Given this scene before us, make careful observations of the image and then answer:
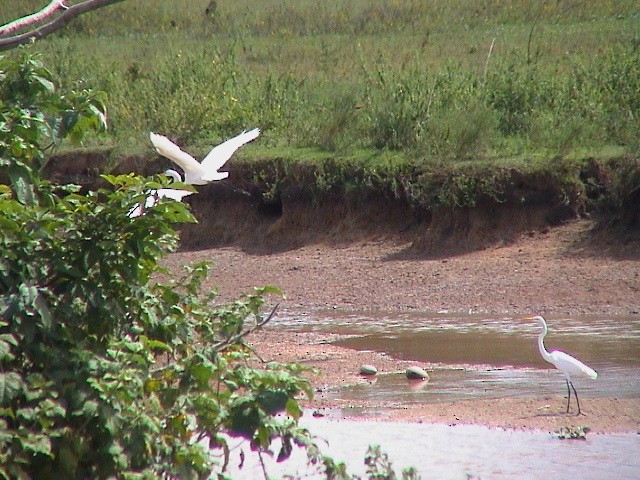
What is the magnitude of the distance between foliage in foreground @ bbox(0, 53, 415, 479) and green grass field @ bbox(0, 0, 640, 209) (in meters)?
11.3

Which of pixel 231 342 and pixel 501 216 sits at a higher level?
pixel 501 216

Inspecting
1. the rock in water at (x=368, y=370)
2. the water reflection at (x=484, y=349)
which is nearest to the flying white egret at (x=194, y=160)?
the water reflection at (x=484, y=349)

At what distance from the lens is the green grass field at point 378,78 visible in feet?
51.8

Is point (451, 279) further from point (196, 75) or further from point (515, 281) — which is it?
→ point (196, 75)

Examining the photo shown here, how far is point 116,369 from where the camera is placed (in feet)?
11.4

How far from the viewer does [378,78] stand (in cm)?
1891

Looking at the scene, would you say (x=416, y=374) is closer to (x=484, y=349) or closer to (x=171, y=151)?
(x=484, y=349)

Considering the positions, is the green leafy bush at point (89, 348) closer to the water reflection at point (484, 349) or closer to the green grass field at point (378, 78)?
the water reflection at point (484, 349)

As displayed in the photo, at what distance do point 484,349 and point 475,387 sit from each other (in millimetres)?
1569

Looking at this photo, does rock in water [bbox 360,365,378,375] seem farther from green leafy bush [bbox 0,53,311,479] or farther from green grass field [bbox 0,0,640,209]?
green grass field [bbox 0,0,640,209]

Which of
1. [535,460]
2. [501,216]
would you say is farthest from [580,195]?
[535,460]

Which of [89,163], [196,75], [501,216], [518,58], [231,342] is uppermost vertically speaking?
[518,58]

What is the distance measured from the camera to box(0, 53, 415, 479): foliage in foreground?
3465 millimetres

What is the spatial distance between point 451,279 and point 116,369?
33.1ft
